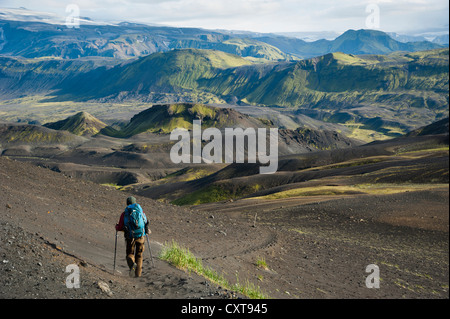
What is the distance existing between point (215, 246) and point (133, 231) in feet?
24.8

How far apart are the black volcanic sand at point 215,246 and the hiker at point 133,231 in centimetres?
45

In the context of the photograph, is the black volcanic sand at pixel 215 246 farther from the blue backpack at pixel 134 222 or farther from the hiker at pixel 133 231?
the blue backpack at pixel 134 222

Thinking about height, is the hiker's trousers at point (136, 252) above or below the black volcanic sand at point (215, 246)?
above

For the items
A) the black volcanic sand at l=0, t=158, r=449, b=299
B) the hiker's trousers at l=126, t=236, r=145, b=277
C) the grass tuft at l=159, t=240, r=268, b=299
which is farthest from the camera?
the grass tuft at l=159, t=240, r=268, b=299

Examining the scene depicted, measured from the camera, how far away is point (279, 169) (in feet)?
337

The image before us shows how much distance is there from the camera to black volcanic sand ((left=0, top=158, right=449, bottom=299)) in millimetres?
11266

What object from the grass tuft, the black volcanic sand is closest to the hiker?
the black volcanic sand

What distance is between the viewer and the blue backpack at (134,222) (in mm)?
12250

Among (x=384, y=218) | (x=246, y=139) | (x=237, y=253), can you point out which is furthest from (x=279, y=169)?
(x=237, y=253)

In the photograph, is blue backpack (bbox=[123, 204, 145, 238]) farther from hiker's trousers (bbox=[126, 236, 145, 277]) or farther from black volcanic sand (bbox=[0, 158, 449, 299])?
black volcanic sand (bbox=[0, 158, 449, 299])

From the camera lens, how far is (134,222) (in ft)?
40.1

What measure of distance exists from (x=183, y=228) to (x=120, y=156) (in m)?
149

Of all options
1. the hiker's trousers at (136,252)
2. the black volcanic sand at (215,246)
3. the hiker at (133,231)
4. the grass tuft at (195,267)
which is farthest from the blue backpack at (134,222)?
the grass tuft at (195,267)
